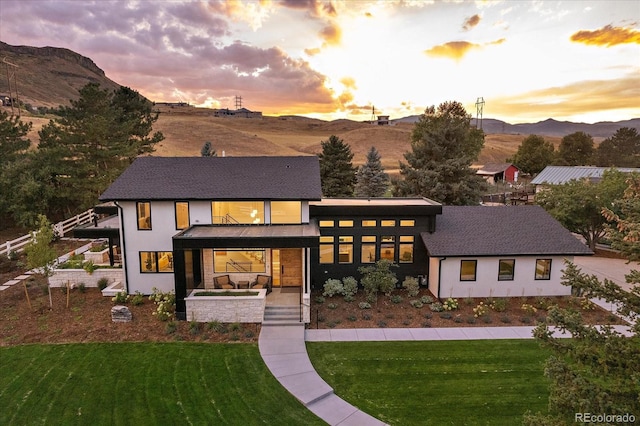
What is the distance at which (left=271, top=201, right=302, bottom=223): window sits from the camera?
19281mm

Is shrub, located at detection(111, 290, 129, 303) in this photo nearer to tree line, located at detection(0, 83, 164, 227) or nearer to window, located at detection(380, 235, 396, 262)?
window, located at detection(380, 235, 396, 262)

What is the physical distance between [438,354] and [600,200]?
20.0 meters

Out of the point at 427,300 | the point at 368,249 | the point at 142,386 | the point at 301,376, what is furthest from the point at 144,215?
the point at 427,300

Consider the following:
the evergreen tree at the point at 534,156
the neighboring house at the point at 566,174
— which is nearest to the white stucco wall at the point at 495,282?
the neighboring house at the point at 566,174

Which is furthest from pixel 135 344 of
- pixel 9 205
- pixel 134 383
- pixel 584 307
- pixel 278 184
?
pixel 9 205

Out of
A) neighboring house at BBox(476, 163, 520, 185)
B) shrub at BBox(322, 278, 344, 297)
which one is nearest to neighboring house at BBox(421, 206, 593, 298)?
shrub at BBox(322, 278, 344, 297)

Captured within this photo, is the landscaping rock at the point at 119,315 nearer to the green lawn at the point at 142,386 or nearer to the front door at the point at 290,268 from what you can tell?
the green lawn at the point at 142,386

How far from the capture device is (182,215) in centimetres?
1898

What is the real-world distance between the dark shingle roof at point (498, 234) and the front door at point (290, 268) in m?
6.96

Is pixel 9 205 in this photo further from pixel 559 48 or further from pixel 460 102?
pixel 460 102

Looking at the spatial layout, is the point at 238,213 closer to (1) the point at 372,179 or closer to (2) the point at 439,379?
(2) the point at 439,379

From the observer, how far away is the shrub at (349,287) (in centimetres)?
1921

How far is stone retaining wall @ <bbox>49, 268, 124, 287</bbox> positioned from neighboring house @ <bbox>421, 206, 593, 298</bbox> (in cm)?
1765

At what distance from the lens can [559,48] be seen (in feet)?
86.0
